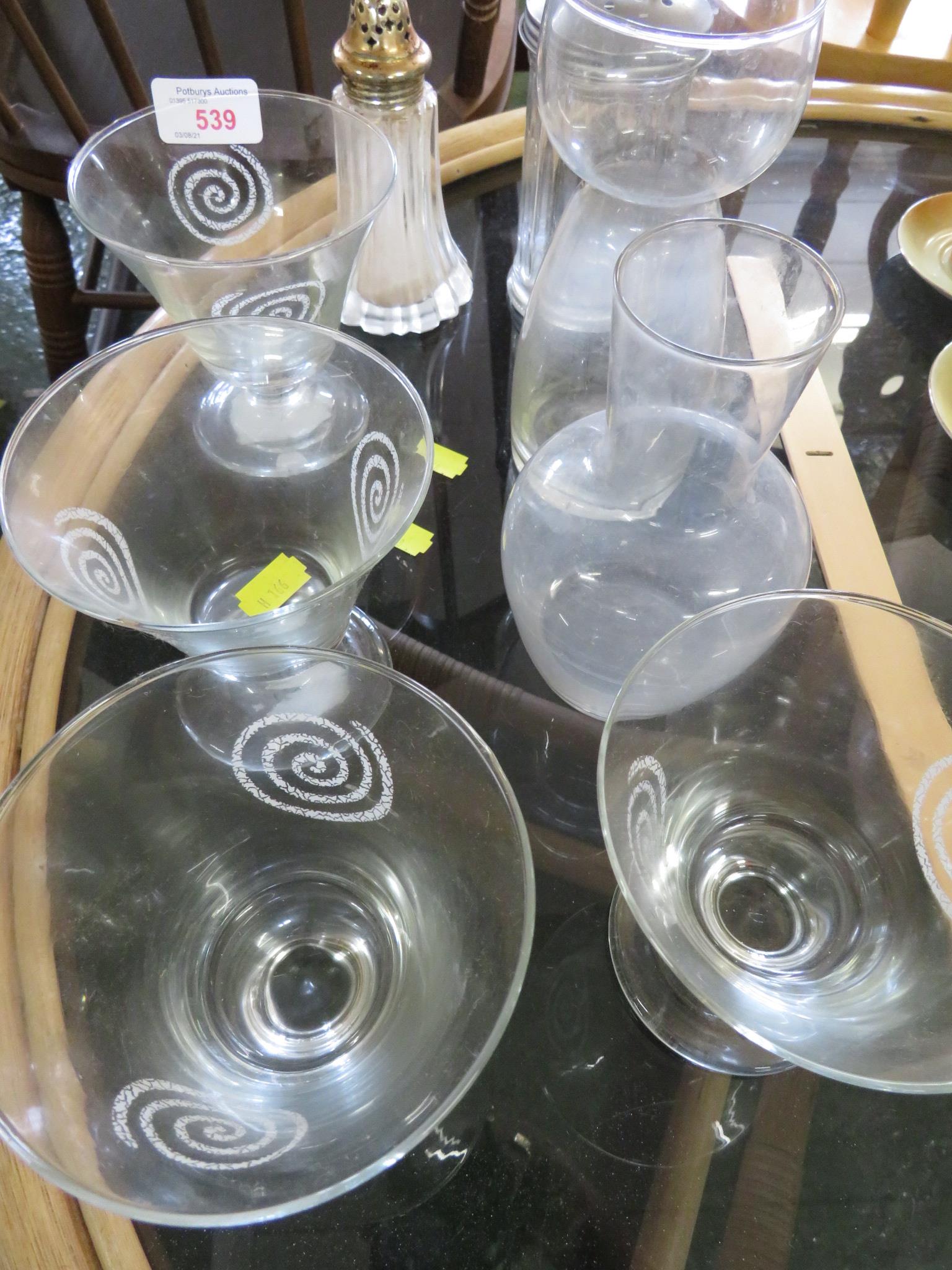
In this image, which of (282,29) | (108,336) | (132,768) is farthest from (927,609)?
(108,336)

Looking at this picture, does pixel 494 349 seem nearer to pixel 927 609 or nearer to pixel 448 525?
pixel 448 525

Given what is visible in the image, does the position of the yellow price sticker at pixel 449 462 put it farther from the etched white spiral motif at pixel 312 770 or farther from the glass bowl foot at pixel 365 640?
the etched white spiral motif at pixel 312 770

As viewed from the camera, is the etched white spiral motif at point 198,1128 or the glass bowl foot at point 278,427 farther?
the glass bowl foot at point 278,427

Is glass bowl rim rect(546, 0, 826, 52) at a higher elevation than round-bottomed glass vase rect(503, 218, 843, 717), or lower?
higher

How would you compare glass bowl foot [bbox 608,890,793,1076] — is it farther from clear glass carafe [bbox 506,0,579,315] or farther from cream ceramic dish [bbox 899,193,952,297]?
cream ceramic dish [bbox 899,193,952,297]

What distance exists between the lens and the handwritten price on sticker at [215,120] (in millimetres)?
542

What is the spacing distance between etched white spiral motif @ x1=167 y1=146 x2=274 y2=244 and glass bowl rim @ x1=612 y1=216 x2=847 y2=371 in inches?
12.1

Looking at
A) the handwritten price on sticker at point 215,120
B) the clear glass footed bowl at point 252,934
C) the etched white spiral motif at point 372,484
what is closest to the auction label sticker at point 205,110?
the handwritten price on sticker at point 215,120

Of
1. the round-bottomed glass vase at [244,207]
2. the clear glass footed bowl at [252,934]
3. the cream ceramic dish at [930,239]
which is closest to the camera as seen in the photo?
the clear glass footed bowl at [252,934]

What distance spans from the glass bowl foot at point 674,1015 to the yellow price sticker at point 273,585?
0.74 feet

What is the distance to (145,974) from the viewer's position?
364 mm

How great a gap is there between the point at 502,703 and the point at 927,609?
24 cm

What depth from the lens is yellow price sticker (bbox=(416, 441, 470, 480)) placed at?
0.56 metres

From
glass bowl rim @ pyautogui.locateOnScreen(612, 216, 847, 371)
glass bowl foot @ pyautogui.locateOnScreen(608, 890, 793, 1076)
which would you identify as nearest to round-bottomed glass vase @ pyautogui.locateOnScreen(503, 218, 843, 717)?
glass bowl rim @ pyautogui.locateOnScreen(612, 216, 847, 371)
